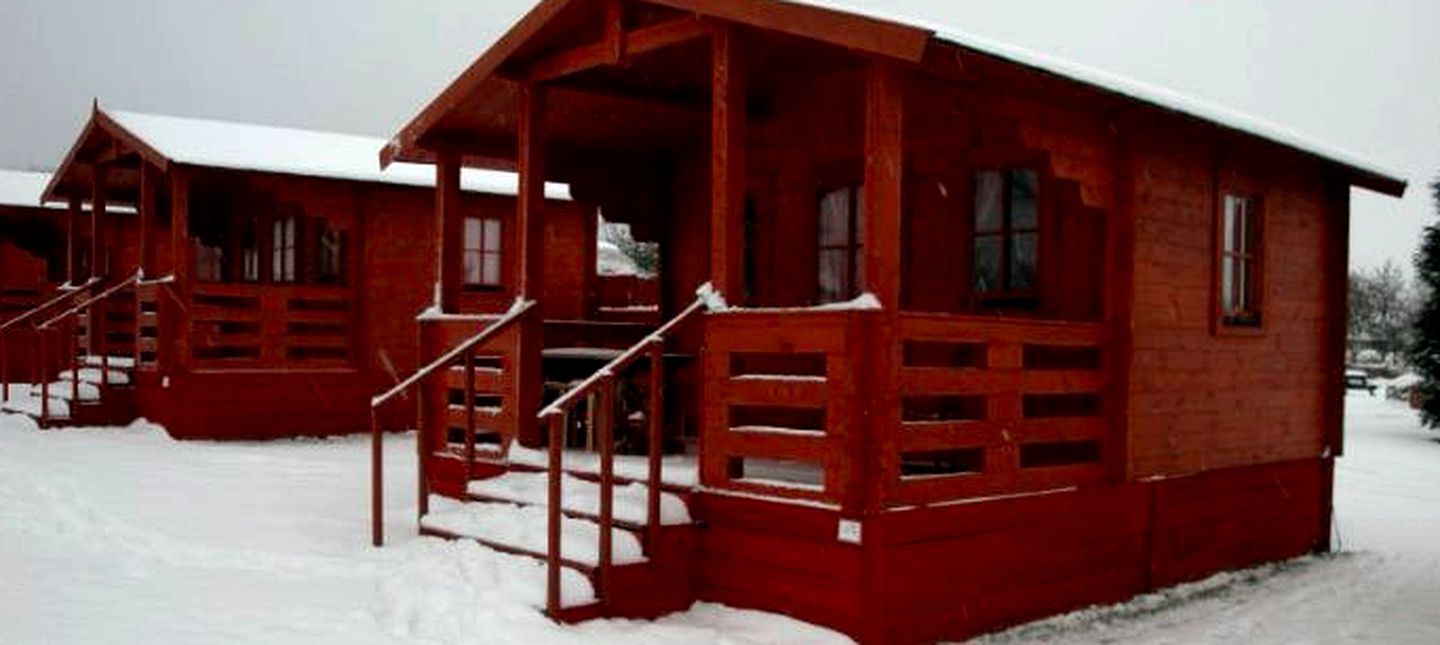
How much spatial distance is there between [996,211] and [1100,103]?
1394 millimetres

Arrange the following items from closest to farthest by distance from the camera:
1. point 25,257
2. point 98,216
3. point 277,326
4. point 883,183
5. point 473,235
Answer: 1. point 883,183
2. point 277,326
3. point 98,216
4. point 473,235
5. point 25,257

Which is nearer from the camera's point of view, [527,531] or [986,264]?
[527,531]

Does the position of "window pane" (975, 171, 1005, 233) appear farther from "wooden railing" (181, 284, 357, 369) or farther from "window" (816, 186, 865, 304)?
"wooden railing" (181, 284, 357, 369)

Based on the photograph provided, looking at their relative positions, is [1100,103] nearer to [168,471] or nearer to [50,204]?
[168,471]

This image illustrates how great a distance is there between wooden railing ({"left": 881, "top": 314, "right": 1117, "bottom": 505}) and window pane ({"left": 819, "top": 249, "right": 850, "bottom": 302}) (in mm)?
882

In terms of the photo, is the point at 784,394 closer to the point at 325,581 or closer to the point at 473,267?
the point at 325,581

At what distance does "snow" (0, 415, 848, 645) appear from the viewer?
720cm

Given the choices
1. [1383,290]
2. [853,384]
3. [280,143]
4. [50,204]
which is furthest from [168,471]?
[1383,290]

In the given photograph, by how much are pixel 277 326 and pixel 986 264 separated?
10734 mm

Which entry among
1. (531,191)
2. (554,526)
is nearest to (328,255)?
(531,191)

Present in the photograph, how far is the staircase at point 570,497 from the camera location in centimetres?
762

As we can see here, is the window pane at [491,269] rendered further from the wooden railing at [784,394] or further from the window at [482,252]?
the wooden railing at [784,394]

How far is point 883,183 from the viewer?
753 cm

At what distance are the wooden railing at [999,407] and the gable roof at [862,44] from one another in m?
1.63
